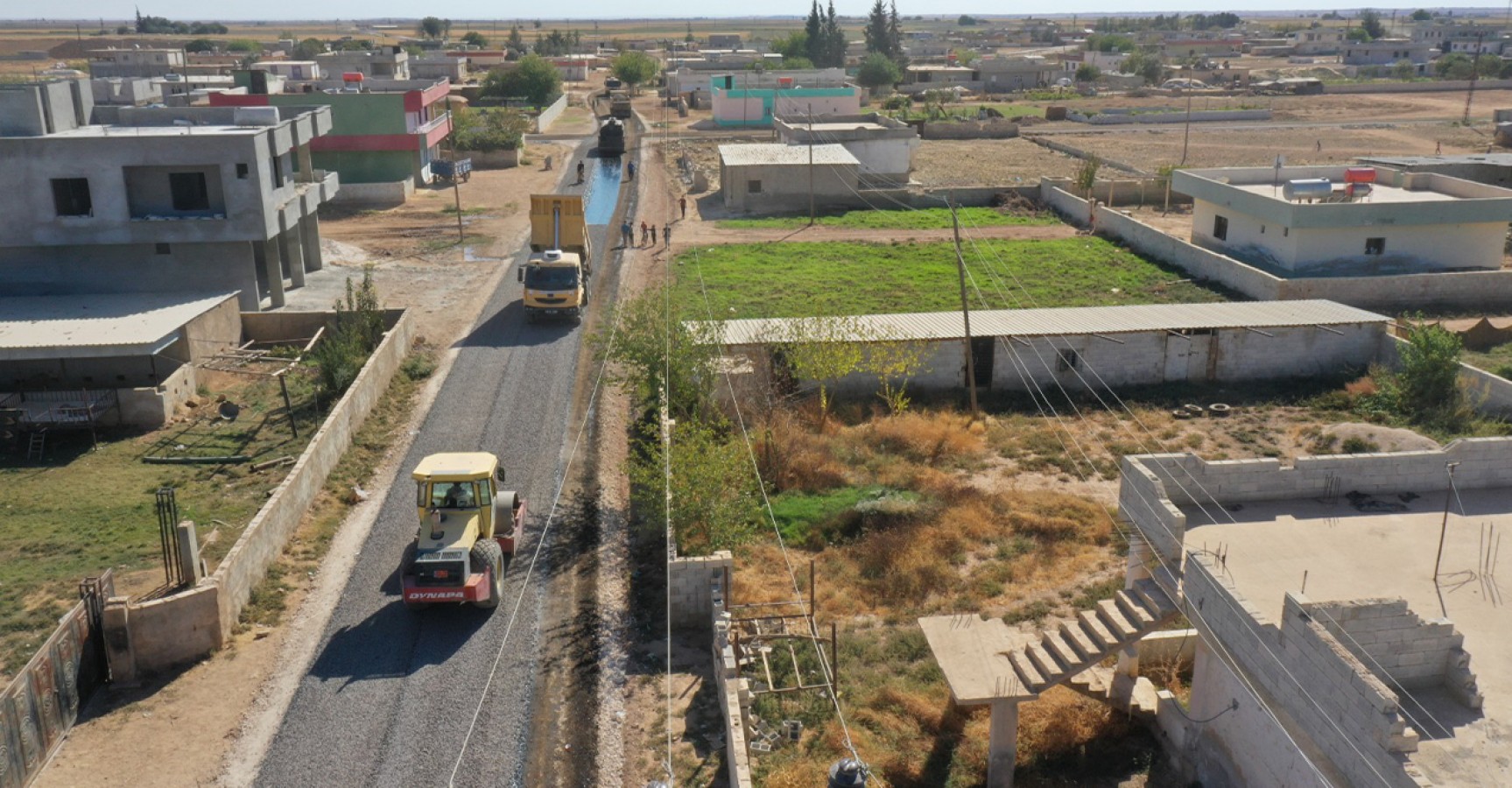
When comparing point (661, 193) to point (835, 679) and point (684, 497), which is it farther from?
point (835, 679)

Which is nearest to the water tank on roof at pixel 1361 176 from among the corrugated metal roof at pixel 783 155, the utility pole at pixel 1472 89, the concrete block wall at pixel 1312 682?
the corrugated metal roof at pixel 783 155

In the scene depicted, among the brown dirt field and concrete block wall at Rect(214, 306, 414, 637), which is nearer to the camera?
concrete block wall at Rect(214, 306, 414, 637)

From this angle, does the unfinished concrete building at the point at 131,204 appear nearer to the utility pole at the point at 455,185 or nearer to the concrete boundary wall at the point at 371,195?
the utility pole at the point at 455,185


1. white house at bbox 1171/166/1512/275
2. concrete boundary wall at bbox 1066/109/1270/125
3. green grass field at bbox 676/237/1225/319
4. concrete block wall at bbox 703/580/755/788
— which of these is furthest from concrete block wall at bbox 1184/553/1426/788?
concrete boundary wall at bbox 1066/109/1270/125

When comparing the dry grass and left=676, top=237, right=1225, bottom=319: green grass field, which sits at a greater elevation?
left=676, top=237, right=1225, bottom=319: green grass field

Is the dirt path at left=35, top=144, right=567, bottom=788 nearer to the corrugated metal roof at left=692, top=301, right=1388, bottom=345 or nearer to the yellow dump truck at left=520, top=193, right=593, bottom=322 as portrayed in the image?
the yellow dump truck at left=520, top=193, right=593, bottom=322

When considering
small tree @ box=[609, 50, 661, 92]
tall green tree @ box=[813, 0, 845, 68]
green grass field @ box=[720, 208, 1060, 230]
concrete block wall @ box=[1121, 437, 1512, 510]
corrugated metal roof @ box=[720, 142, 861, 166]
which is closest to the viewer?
Answer: concrete block wall @ box=[1121, 437, 1512, 510]
